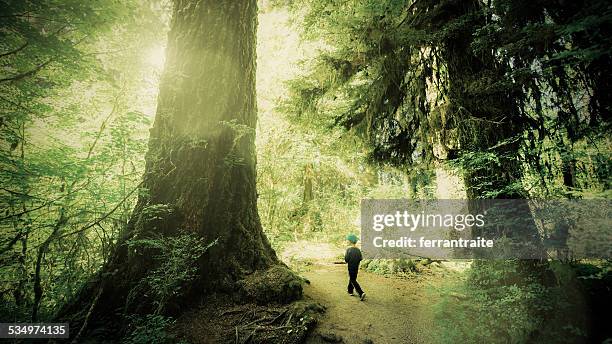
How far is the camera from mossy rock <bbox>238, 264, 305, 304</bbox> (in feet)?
14.3

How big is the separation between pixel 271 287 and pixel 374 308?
7.43 ft

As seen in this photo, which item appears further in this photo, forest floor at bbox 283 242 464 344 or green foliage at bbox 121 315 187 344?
forest floor at bbox 283 242 464 344

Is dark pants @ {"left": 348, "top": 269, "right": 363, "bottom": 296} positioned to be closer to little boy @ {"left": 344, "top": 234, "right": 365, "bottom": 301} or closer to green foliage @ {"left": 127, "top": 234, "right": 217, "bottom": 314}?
little boy @ {"left": 344, "top": 234, "right": 365, "bottom": 301}

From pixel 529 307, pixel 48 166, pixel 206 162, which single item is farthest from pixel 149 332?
pixel 529 307

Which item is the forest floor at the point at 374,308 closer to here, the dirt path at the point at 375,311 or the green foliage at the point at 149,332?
the dirt path at the point at 375,311

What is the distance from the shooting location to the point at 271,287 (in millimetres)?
4449

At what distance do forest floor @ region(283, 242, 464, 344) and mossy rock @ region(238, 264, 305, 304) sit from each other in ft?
2.12

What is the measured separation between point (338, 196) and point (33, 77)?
932cm

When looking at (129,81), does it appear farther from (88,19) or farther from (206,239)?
(206,239)

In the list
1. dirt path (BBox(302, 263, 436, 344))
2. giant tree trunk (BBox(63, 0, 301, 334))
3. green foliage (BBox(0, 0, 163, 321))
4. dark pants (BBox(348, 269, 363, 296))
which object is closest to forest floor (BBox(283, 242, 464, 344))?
dirt path (BBox(302, 263, 436, 344))

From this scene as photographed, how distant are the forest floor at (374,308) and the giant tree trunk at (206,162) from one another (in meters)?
0.86

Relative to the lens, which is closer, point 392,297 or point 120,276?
point 120,276

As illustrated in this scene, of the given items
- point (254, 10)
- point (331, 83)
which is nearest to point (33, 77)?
point (254, 10)

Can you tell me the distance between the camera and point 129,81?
5426 millimetres
